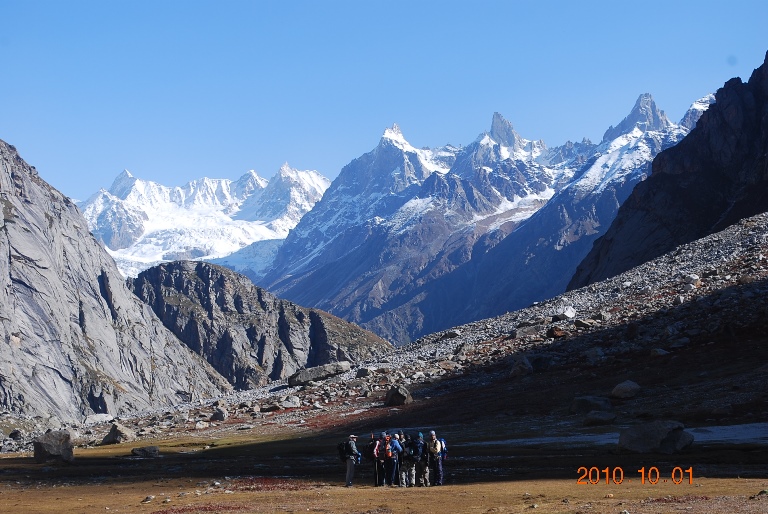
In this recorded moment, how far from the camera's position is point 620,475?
3734 cm

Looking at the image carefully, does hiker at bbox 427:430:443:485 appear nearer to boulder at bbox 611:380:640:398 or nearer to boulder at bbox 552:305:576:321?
boulder at bbox 611:380:640:398

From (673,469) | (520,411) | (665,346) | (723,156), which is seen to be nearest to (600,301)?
(665,346)

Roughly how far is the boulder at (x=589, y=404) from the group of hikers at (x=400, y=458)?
20871 millimetres

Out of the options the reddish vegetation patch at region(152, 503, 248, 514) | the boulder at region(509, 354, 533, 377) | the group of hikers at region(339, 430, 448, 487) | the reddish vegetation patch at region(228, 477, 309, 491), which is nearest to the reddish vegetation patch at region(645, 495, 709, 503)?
the group of hikers at region(339, 430, 448, 487)

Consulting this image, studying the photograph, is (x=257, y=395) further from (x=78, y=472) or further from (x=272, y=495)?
(x=272, y=495)

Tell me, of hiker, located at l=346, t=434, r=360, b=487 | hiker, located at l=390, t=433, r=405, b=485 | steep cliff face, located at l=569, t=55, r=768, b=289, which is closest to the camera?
hiker, located at l=346, t=434, r=360, b=487

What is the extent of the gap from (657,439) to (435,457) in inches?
473

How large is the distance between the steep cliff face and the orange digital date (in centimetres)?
12018

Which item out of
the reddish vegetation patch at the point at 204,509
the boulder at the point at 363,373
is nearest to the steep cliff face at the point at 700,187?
the boulder at the point at 363,373

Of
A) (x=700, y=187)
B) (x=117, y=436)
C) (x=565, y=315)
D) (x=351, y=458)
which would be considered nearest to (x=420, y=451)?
(x=351, y=458)

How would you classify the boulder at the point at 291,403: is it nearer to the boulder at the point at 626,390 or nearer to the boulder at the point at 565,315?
the boulder at the point at 565,315

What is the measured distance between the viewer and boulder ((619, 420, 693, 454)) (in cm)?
4209

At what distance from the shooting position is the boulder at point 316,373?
99438 mm

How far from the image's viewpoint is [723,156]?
579 ft
